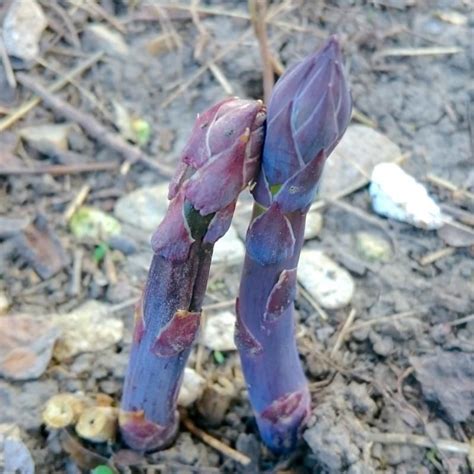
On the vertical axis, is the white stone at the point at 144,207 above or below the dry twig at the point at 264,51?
below

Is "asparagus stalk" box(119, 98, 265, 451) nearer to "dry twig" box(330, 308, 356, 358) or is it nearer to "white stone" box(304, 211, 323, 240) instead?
"dry twig" box(330, 308, 356, 358)

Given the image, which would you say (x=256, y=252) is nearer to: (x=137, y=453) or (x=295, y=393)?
(x=295, y=393)

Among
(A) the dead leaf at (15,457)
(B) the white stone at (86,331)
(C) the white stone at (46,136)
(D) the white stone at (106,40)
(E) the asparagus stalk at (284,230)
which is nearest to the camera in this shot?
(E) the asparagus stalk at (284,230)

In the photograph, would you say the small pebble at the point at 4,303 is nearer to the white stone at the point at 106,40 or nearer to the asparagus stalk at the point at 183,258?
the asparagus stalk at the point at 183,258

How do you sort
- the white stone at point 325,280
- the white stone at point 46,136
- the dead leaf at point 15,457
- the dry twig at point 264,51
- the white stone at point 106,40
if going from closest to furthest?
the dead leaf at point 15,457
the white stone at point 325,280
the white stone at point 46,136
the dry twig at point 264,51
the white stone at point 106,40

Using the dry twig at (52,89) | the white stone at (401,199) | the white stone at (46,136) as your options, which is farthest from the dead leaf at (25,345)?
the white stone at (401,199)

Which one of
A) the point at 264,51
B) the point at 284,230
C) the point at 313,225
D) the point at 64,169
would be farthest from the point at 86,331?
the point at 264,51

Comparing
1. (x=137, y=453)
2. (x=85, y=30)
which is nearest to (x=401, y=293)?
(x=137, y=453)
